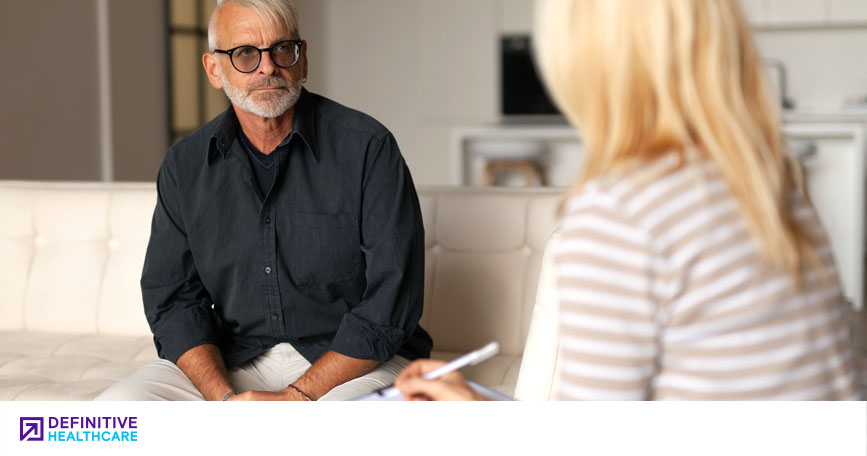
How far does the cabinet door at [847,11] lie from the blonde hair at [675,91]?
19.6 ft

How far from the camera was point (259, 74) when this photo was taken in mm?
1644

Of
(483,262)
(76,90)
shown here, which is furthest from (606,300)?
(76,90)

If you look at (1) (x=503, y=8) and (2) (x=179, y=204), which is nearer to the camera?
(2) (x=179, y=204)

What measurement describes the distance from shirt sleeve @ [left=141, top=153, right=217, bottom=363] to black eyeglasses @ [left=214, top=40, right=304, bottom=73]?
244 millimetres

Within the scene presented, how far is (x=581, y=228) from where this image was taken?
73 cm

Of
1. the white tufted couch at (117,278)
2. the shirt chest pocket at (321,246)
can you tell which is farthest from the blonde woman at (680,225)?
the white tufted couch at (117,278)

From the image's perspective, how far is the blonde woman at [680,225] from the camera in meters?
0.72

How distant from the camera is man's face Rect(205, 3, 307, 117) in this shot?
5.40 ft

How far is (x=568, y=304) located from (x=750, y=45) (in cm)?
28
